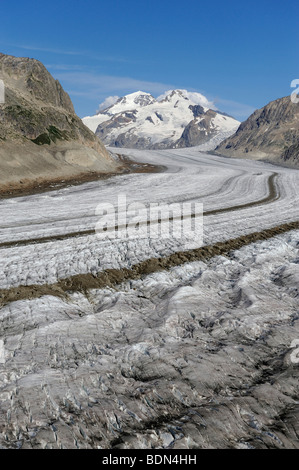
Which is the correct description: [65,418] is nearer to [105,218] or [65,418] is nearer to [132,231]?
[132,231]

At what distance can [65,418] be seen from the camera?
5.19 m

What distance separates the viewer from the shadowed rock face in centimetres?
11598

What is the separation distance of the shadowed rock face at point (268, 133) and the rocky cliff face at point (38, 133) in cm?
8143

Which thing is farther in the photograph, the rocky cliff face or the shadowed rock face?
the shadowed rock face

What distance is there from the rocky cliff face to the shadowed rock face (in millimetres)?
81434

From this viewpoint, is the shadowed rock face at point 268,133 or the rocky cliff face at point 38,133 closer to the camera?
the rocky cliff face at point 38,133

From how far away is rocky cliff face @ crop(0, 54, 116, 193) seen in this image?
97.2ft

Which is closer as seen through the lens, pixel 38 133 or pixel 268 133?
pixel 38 133

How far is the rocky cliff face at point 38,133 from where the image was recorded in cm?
2964

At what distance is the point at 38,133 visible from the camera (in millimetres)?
35344

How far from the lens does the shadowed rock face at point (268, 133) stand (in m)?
116

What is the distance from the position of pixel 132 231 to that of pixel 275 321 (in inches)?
305

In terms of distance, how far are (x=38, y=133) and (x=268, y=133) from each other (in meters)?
113
